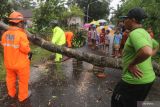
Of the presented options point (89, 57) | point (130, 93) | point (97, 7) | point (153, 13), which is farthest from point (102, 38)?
point (97, 7)

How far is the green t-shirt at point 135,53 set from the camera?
3.22 metres

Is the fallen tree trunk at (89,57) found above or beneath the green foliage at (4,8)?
beneath

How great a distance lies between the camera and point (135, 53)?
135 inches

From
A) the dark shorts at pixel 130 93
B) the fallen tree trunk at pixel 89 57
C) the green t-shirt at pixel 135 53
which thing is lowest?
the fallen tree trunk at pixel 89 57

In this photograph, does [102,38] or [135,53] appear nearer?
[135,53]

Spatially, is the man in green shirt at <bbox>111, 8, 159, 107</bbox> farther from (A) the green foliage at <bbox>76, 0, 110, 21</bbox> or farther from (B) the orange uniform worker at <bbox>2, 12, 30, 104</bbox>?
(A) the green foliage at <bbox>76, 0, 110, 21</bbox>

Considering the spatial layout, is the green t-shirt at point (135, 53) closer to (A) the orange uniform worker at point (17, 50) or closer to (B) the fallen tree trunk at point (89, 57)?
(A) the orange uniform worker at point (17, 50)

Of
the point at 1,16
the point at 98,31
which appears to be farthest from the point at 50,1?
the point at 1,16

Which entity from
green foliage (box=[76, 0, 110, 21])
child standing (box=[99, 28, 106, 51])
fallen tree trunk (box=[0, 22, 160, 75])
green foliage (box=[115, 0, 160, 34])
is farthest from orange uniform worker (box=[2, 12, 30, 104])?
green foliage (box=[76, 0, 110, 21])

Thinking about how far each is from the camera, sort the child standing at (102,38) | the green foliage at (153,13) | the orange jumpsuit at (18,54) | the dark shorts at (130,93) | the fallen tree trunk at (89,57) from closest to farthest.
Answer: the dark shorts at (130,93)
the orange jumpsuit at (18,54)
the fallen tree trunk at (89,57)
the green foliage at (153,13)
the child standing at (102,38)

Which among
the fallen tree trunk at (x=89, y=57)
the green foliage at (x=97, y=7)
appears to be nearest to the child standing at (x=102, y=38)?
the fallen tree trunk at (x=89, y=57)

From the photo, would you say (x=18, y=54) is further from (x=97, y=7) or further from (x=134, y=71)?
(x=97, y=7)

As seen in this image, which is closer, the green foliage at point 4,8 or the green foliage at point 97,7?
the green foliage at point 4,8

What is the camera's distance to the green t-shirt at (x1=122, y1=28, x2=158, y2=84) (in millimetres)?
3219
